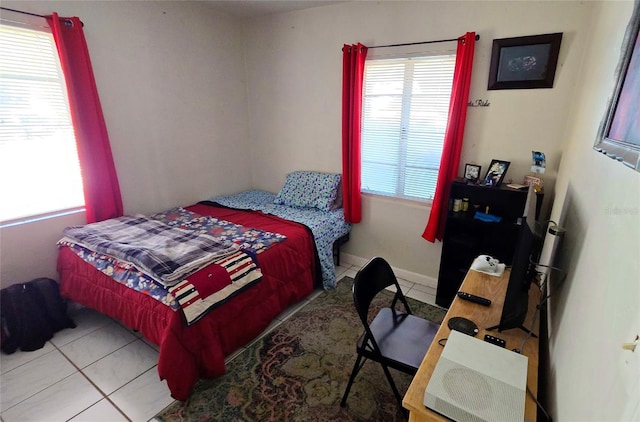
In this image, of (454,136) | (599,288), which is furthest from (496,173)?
(599,288)

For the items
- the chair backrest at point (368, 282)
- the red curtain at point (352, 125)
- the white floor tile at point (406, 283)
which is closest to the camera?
the chair backrest at point (368, 282)

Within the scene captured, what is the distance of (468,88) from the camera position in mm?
2303

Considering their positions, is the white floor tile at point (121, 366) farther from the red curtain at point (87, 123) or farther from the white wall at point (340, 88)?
the white wall at point (340, 88)

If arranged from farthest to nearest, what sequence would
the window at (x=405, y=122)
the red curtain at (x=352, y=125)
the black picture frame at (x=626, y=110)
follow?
the red curtain at (x=352, y=125), the window at (x=405, y=122), the black picture frame at (x=626, y=110)

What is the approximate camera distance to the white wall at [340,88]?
6.92ft

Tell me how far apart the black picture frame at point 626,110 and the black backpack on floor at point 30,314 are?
10.2 feet

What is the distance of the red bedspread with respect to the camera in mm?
1652

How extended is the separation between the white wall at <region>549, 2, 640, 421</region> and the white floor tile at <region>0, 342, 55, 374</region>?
284 cm

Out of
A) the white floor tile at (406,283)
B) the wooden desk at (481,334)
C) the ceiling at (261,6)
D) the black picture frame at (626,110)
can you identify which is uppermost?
the ceiling at (261,6)

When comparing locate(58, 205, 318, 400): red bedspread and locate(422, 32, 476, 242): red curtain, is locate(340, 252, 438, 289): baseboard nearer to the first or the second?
locate(422, 32, 476, 242): red curtain

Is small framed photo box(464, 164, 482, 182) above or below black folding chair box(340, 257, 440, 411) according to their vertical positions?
above

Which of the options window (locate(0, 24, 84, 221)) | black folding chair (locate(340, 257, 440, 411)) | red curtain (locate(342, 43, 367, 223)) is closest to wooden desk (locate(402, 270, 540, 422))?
black folding chair (locate(340, 257, 440, 411))

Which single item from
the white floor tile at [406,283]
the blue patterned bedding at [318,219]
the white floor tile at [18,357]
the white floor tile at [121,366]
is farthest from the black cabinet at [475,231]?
the white floor tile at [18,357]

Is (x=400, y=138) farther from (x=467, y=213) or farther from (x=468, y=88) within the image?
(x=467, y=213)
